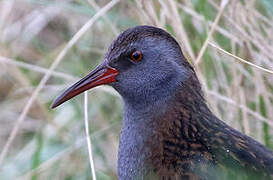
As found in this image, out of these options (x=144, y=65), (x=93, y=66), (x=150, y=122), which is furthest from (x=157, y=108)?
(x=93, y=66)

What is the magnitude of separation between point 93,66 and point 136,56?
1.43 m

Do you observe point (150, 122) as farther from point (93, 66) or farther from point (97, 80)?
point (93, 66)

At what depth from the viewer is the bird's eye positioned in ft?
9.93

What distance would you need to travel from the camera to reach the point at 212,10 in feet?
12.8

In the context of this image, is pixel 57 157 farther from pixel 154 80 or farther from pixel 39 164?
pixel 154 80

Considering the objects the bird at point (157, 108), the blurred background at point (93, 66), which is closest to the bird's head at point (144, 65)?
the bird at point (157, 108)

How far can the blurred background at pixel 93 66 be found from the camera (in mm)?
3572

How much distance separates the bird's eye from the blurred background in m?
0.49

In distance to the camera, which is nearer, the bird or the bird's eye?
the bird

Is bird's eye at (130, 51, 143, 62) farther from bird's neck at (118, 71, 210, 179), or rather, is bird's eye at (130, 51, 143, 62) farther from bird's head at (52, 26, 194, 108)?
bird's neck at (118, 71, 210, 179)

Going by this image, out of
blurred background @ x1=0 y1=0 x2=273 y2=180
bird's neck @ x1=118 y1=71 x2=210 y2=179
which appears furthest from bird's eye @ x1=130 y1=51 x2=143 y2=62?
blurred background @ x1=0 y1=0 x2=273 y2=180

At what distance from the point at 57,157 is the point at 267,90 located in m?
1.15

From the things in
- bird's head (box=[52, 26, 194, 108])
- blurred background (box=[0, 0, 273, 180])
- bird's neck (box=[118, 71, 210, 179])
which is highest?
bird's head (box=[52, 26, 194, 108])

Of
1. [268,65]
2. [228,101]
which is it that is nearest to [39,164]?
[228,101]
